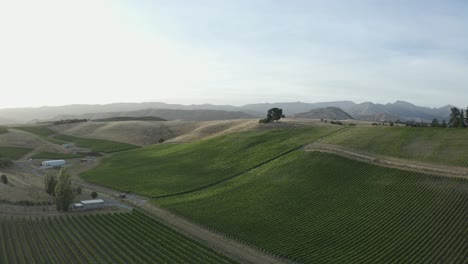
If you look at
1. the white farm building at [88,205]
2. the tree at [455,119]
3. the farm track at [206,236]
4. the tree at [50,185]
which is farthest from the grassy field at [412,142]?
the tree at [50,185]

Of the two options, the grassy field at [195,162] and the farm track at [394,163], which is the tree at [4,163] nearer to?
the grassy field at [195,162]

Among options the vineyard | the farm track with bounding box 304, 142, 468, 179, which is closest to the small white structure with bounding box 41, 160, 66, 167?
the vineyard

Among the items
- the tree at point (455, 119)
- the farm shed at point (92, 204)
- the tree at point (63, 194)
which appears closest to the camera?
the tree at point (63, 194)

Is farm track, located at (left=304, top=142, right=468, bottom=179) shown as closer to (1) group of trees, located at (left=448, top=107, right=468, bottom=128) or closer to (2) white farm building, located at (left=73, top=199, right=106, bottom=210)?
(1) group of trees, located at (left=448, top=107, right=468, bottom=128)

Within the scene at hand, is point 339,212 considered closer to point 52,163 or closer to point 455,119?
point 455,119

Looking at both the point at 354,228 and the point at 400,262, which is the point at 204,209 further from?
the point at 400,262

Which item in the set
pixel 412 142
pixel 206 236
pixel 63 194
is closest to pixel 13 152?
pixel 63 194
